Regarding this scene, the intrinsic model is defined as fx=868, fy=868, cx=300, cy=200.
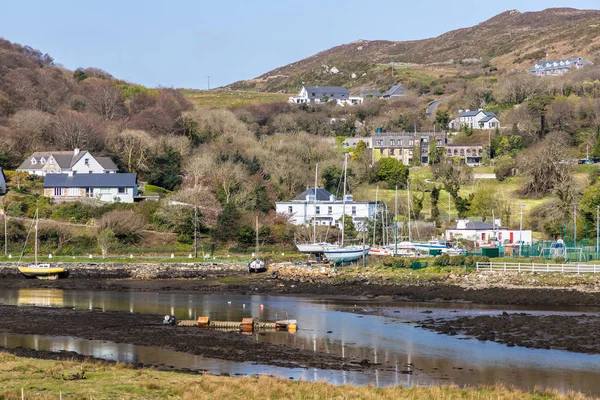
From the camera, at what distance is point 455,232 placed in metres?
65.2

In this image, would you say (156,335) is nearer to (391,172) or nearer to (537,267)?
(537,267)

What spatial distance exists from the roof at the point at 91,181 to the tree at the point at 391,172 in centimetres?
2440

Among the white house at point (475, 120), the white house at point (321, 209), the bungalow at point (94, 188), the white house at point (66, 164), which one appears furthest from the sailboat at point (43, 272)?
the white house at point (475, 120)

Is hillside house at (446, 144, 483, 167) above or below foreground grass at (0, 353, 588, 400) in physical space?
above

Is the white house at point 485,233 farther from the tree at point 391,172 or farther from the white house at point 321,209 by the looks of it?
the tree at point 391,172

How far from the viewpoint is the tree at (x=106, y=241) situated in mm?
62312

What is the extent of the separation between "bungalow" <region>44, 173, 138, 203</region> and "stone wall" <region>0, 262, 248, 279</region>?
584 inches

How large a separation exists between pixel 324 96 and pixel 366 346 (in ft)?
400

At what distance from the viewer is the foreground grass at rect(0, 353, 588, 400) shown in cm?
2183

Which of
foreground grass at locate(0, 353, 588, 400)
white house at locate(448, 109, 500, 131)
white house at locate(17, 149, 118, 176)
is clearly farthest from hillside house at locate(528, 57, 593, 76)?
foreground grass at locate(0, 353, 588, 400)

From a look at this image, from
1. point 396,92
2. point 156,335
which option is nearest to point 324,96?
point 396,92

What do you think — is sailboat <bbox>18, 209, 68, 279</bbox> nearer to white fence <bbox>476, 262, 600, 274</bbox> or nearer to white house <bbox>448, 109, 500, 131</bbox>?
white fence <bbox>476, 262, 600, 274</bbox>

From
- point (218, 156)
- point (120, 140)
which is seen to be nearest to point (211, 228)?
point (218, 156)

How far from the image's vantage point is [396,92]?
507ft
